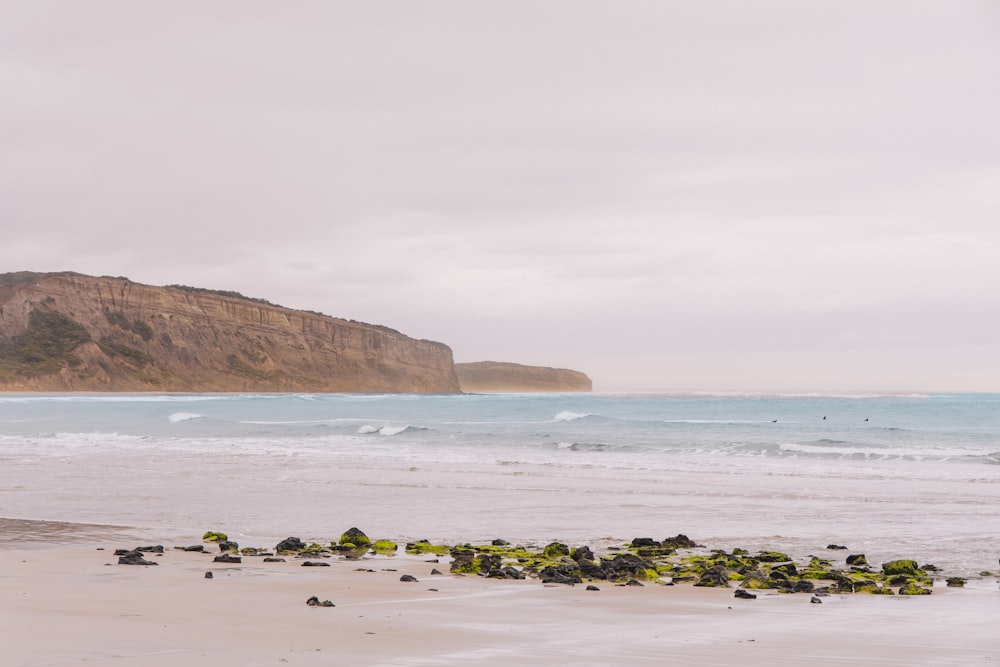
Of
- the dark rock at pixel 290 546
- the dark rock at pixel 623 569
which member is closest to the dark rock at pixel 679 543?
the dark rock at pixel 623 569

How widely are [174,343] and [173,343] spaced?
0.47 feet

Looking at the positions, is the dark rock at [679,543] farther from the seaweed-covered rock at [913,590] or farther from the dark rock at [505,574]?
the seaweed-covered rock at [913,590]

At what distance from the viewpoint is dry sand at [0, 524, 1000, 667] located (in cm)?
791

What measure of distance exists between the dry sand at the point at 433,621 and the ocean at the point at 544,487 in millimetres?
4035

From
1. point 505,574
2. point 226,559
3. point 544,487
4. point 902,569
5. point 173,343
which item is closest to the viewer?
point 505,574

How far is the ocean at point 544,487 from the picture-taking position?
17.4 m

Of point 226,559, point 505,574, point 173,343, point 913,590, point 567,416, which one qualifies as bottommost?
point 226,559

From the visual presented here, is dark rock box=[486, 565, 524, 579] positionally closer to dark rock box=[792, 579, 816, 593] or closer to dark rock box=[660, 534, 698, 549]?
dark rock box=[792, 579, 816, 593]

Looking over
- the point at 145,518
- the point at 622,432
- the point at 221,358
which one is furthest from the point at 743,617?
the point at 221,358

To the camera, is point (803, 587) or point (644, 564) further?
point (644, 564)

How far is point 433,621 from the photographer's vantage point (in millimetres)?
9430

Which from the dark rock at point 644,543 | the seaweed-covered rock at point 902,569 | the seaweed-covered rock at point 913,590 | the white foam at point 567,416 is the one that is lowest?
the dark rock at point 644,543

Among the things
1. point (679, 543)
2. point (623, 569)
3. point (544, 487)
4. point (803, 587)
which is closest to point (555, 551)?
point (623, 569)

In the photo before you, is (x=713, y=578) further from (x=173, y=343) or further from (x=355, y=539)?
(x=173, y=343)
